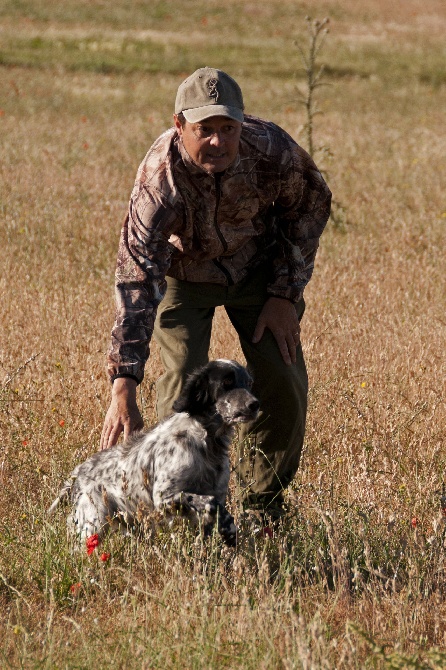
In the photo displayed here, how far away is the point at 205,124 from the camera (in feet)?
16.1

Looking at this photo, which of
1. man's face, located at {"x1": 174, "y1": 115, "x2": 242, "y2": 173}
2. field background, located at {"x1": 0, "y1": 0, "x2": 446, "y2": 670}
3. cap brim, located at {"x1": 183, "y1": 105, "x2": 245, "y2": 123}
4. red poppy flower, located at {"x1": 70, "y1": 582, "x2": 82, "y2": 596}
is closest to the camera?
field background, located at {"x1": 0, "y1": 0, "x2": 446, "y2": 670}

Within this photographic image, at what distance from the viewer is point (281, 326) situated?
5.52 meters

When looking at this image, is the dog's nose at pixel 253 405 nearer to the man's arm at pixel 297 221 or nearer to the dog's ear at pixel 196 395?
the dog's ear at pixel 196 395

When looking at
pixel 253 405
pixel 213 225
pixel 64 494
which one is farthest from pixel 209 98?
pixel 64 494

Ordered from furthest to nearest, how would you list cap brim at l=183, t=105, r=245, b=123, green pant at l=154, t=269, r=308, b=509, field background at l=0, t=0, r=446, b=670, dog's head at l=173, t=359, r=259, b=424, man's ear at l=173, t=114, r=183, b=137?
green pant at l=154, t=269, r=308, b=509 → man's ear at l=173, t=114, r=183, b=137 → cap brim at l=183, t=105, r=245, b=123 → dog's head at l=173, t=359, r=259, b=424 → field background at l=0, t=0, r=446, b=670

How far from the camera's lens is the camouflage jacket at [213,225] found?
5.00 m

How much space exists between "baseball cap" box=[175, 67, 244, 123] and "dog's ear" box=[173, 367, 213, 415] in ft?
3.81

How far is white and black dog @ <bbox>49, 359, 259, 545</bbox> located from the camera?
15.3 feet

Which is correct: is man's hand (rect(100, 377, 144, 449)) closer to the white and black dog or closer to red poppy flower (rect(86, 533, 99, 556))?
the white and black dog

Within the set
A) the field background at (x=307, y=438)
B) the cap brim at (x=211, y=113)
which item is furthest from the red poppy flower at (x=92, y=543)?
the cap brim at (x=211, y=113)

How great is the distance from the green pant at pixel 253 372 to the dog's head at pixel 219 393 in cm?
64

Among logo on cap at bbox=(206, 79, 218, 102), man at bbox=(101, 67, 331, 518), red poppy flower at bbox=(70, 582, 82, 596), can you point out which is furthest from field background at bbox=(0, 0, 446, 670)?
logo on cap at bbox=(206, 79, 218, 102)

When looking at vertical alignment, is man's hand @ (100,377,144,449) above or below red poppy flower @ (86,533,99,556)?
above

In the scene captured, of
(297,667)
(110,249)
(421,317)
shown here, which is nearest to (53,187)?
(110,249)
